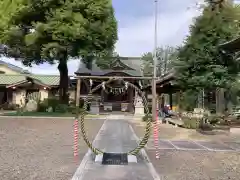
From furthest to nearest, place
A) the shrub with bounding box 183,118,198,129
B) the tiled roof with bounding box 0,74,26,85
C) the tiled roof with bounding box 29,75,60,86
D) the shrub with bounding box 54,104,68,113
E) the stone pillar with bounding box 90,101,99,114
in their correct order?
the tiled roof with bounding box 0,74,26,85 < the tiled roof with bounding box 29,75,60,86 < the stone pillar with bounding box 90,101,99,114 < the shrub with bounding box 54,104,68,113 < the shrub with bounding box 183,118,198,129

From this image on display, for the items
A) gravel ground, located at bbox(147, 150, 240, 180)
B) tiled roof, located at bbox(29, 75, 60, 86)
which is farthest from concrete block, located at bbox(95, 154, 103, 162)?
tiled roof, located at bbox(29, 75, 60, 86)

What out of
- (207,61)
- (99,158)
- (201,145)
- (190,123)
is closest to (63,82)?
(207,61)

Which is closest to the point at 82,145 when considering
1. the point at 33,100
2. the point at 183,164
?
the point at 183,164

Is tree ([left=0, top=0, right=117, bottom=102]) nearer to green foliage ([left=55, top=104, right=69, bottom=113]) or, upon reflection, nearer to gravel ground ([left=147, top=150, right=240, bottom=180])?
green foliage ([left=55, top=104, right=69, bottom=113])

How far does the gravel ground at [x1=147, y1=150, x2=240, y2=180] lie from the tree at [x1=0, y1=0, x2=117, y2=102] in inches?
908

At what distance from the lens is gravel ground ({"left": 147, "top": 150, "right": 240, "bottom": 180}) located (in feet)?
28.5

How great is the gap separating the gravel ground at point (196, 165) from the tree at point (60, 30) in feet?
75.7

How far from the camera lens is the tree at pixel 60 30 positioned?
1341 inches

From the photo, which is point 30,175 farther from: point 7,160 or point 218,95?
point 218,95

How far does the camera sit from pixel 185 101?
37.5 meters

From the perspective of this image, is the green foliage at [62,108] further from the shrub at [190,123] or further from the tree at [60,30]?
the shrub at [190,123]

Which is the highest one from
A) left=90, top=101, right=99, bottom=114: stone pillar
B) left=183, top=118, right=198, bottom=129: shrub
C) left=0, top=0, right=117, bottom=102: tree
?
left=0, top=0, right=117, bottom=102: tree

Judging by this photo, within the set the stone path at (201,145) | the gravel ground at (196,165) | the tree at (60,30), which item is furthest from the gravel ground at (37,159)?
the tree at (60,30)

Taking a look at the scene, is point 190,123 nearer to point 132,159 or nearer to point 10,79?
point 132,159
